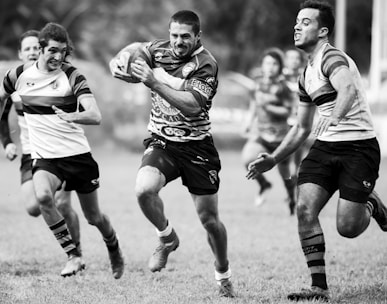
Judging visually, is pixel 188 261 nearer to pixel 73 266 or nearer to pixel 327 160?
pixel 73 266

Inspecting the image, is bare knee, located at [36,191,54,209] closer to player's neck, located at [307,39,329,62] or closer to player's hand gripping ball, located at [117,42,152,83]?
player's hand gripping ball, located at [117,42,152,83]

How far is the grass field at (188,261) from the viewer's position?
646cm

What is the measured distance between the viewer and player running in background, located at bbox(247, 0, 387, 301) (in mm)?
6074

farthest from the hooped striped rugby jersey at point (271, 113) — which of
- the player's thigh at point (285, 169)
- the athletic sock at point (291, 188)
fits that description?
the athletic sock at point (291, 188)

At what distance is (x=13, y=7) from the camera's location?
1271 inches

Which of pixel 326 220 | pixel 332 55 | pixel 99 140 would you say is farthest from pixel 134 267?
pixel 99 140

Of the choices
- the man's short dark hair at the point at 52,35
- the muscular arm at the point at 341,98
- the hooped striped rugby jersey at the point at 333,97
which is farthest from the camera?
the man's short dark hair at the point at 52,35

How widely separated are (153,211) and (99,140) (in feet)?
59.5

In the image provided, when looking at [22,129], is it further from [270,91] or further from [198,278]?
[270,91]

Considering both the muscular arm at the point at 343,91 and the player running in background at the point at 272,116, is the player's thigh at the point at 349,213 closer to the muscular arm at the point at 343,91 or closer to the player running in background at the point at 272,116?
the muscular arm at the point at 343,91

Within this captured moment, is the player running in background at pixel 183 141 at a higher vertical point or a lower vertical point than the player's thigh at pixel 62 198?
higher

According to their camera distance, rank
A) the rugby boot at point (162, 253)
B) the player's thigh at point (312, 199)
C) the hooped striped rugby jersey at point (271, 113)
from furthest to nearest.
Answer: the hooped striped rugby jersey at point (271, 113), the rugby boot at point (162, 253), the player's thigh at point (312, 199)

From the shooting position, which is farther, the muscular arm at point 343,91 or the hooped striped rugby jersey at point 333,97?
the hooped striped rugby jersey at point 333,97

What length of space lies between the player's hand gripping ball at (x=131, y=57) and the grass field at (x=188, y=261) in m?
1.80
